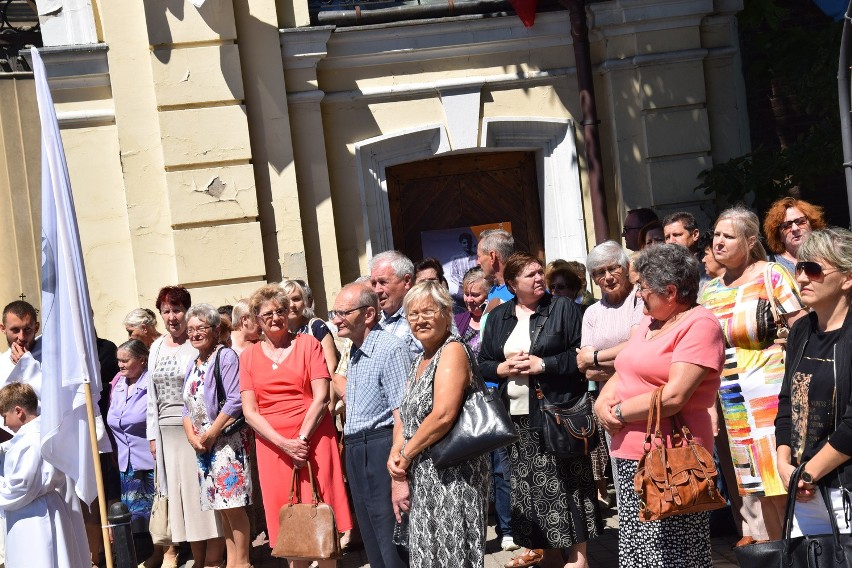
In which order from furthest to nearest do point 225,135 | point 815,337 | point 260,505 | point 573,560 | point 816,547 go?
1. point 225,135
2. point 260,505
3. point 573,560
4. point 815,337
5. point 816,547

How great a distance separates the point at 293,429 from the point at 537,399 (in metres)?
1.48

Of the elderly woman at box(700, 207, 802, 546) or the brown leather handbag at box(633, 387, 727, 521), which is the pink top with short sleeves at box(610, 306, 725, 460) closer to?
the brown leather handbag at box(633, 387, 727, 521)

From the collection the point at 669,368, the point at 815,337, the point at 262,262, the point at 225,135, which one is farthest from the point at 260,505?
the point at 815,337

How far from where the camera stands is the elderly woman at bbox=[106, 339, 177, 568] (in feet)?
29.7

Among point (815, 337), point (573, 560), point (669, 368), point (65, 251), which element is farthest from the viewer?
point (573, 560)

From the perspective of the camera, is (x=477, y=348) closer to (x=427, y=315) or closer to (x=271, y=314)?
(x=271, y=314)

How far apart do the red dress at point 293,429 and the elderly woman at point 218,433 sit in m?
0.79

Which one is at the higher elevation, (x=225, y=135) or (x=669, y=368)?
(x=225, y=135)

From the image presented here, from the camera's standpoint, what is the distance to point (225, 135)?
10.8m

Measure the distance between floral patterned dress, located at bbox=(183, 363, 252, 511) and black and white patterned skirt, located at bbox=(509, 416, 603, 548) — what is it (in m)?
2.05

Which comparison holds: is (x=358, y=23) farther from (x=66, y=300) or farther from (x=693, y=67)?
(x=66, y=300)

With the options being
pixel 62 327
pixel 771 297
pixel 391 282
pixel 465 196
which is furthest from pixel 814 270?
pixel 465 196

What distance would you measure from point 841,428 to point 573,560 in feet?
8.77

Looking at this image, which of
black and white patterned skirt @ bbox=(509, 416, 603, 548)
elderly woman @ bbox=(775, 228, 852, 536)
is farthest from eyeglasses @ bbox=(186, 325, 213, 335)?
elderly woman @ bbox=(775, 228, 852, 536)
